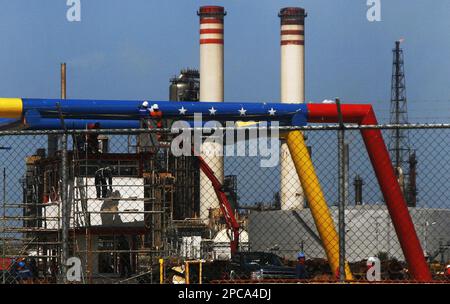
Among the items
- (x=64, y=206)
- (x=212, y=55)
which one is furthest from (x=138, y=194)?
(x=212, y=55)

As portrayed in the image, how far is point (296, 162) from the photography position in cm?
2498

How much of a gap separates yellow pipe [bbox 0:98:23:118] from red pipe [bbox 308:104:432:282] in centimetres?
679

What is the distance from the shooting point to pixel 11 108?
26.5m

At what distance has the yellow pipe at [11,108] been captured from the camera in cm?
2642

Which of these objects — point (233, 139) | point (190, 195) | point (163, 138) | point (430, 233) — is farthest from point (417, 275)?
point (190, 195)

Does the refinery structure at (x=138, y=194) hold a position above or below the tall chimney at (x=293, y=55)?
below

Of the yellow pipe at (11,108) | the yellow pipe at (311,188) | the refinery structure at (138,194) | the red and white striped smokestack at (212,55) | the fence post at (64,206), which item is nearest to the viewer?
→ the fence post at (64,206)

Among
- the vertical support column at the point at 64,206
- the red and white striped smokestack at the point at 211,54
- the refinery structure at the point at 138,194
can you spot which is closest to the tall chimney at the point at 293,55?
the red and white striped smokestack at the point at 211,54

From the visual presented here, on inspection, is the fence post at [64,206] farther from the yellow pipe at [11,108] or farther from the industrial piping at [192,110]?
the yellow pipe at [11,108]

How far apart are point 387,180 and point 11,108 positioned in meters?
8.48

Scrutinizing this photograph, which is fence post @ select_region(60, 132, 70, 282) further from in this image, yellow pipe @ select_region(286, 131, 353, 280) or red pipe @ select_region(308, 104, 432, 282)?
yellow pipe @ select_region(286, 131, 353, 280)

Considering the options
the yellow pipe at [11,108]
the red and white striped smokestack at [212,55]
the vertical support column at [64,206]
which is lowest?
the vertical support column at [64,206]

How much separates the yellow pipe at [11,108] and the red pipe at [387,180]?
6.79 m
